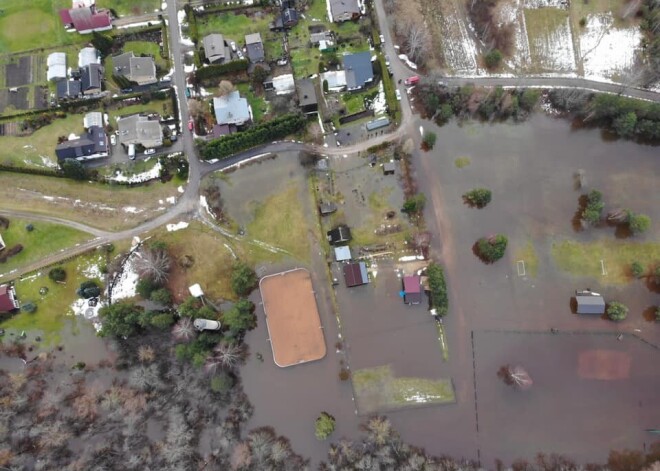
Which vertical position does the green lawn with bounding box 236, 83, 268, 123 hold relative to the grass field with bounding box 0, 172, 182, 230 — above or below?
above

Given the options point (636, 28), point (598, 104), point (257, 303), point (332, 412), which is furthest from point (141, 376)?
point (636, 28)

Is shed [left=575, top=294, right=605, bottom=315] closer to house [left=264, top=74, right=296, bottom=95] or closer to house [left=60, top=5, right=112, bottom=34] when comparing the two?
house [left=264, top=74, right=296, bottom=95]

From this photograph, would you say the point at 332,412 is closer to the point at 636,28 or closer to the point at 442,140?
the point at 442,140

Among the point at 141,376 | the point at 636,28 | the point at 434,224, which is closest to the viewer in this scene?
the point at 141,376

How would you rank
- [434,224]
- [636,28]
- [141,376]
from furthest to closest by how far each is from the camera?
[636,28] → [434,224] → [141,376]

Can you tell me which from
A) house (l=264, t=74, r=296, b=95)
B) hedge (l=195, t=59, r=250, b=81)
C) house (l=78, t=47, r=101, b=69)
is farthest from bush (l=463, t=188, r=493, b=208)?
house (l=78, t=47, r=101, b=69)

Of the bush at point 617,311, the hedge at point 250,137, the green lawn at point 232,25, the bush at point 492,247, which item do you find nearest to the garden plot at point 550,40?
the bush at point 492,247

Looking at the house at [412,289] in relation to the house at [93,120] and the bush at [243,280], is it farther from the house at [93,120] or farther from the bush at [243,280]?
the house at [93,120]
